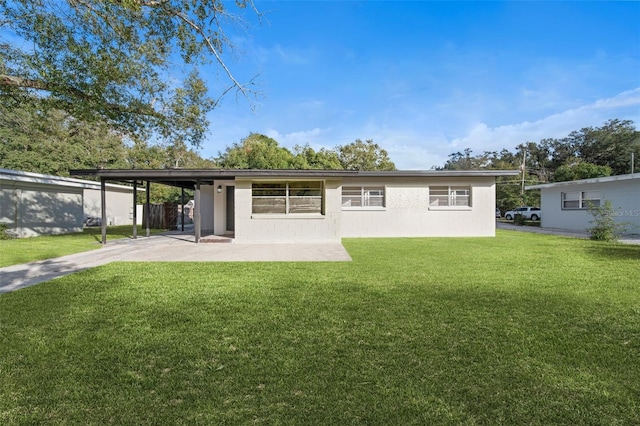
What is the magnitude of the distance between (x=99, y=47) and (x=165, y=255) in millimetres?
5739

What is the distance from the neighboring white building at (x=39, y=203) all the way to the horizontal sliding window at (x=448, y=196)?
17.4m

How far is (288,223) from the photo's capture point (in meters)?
12.0

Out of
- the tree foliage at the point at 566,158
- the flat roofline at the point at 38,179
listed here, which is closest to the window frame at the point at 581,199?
the tree foliage at the point at 566,158

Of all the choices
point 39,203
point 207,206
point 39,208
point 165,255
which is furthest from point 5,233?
point 165,255

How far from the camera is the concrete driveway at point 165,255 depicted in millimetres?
6559

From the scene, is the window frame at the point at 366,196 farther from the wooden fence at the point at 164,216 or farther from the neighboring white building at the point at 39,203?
the neighboring white building at the point at 39,203

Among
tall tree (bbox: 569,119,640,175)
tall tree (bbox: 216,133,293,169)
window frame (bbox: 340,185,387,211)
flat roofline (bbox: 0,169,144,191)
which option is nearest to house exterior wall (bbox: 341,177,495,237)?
window frame (bbox: 340,185,387,211)

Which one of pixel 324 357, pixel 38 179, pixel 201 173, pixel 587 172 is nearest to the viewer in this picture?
pixel 324 357

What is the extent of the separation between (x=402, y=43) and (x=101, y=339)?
1340 centimetres

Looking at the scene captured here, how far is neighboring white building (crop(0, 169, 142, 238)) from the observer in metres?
13.7

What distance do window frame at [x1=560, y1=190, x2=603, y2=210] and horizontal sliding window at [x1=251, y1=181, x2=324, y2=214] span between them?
559 inches

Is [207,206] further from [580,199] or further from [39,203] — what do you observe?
[580,199]

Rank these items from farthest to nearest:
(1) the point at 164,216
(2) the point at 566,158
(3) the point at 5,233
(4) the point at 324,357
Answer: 1. (2) the point at 566,158
2. (1) the point at 164,216
3. (3) the point at 5,233
4. (4) the point at 324,357

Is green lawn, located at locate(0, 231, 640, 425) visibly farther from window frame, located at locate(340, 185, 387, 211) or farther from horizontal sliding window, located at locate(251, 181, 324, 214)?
window frame, located at locate(340, 185, 387, 211)
